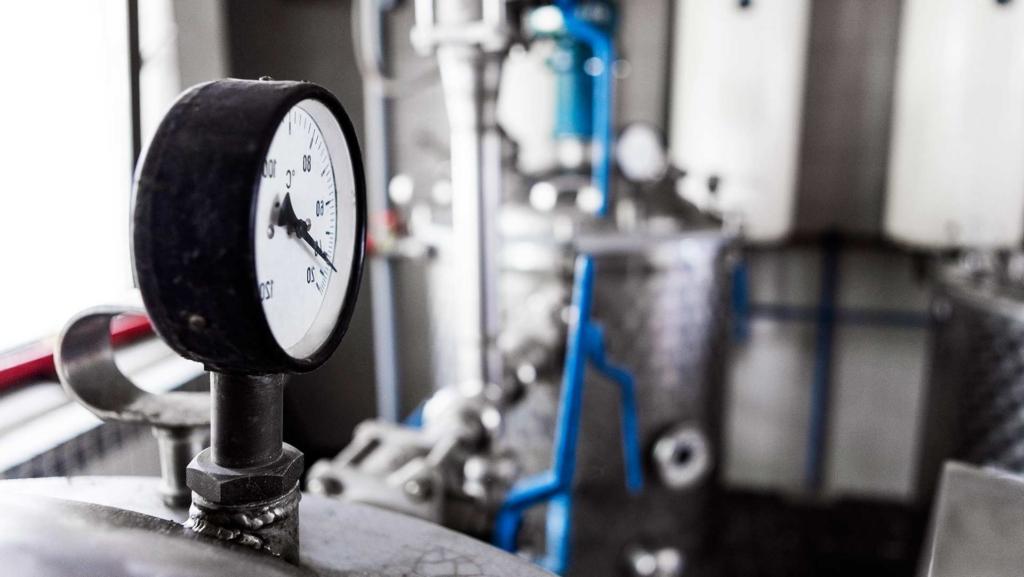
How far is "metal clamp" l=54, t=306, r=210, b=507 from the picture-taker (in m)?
0.74

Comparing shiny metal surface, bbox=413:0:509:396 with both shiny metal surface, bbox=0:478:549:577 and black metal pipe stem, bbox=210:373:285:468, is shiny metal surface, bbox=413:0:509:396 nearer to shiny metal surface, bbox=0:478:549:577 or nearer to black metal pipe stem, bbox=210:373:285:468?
shiny metal surface, bbox=0:478:549:577

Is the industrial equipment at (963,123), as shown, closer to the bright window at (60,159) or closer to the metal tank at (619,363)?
the metal tank at (619,363)

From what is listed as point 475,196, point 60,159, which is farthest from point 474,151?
point 60,159

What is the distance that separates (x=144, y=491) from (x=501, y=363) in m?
0.90

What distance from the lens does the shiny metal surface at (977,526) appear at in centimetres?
70

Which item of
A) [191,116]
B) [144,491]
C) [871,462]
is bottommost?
[871,462]

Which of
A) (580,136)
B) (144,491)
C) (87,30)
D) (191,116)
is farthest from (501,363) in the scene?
(87,30)

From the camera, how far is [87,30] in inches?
82.6

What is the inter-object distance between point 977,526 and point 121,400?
82 cm

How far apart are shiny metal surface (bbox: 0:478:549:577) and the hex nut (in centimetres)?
4

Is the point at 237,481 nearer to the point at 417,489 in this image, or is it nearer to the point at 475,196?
the point at 417,489

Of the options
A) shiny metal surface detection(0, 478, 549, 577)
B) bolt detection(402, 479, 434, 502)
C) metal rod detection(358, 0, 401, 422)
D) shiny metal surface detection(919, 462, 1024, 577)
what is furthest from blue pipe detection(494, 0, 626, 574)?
metal rod detection(358, 0, 401, 422)

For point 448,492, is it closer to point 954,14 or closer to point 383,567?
point 383,567

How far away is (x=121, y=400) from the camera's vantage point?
0.76m
